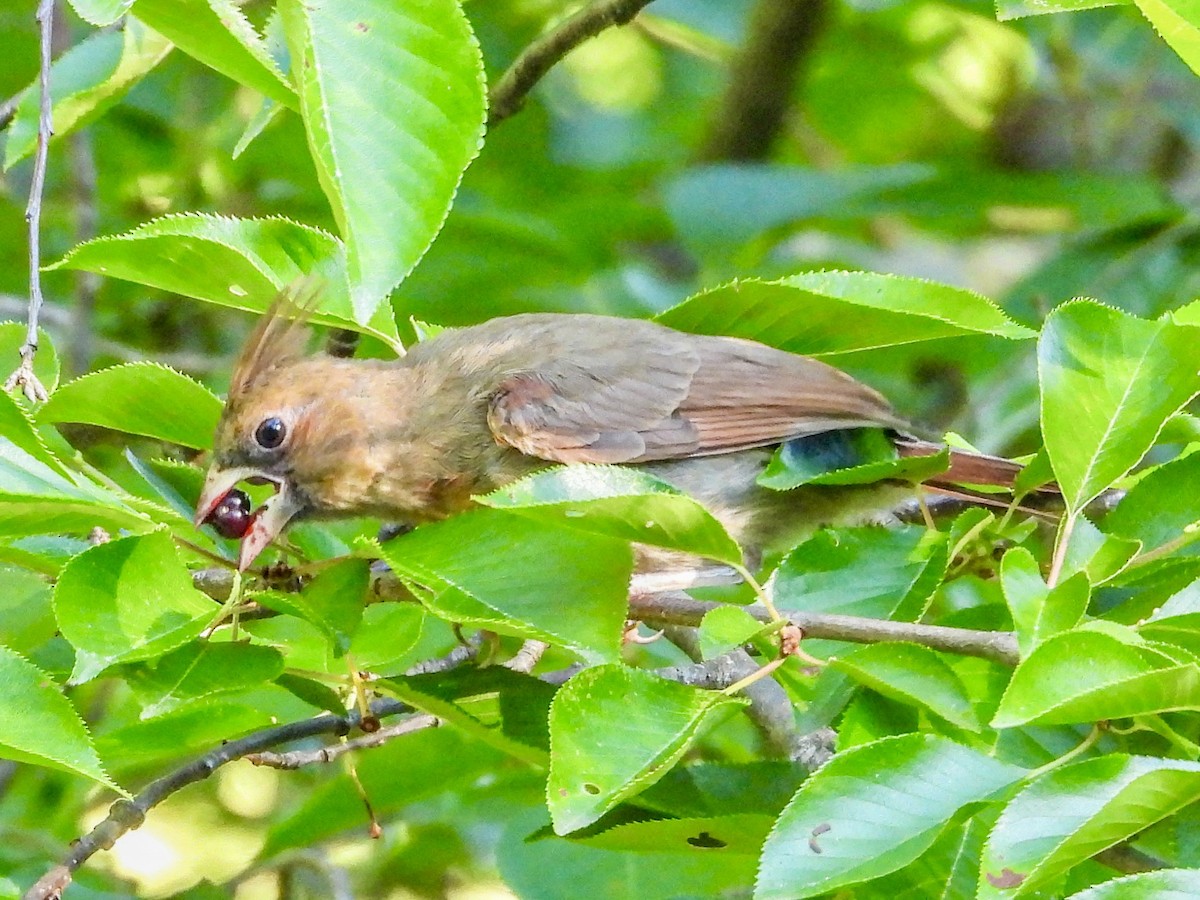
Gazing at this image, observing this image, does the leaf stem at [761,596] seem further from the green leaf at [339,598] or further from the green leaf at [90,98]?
the green leaf at [90,98]

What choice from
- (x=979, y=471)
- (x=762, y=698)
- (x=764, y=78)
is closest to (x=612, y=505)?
(x=762, y=698)

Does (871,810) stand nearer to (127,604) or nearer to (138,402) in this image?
(127,604)

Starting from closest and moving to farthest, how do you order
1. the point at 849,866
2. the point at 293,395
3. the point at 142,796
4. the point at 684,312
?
the point at 849,866
the point at 142,796
the point at 684,312
the point at 293,395

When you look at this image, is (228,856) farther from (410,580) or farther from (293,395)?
(410,580)

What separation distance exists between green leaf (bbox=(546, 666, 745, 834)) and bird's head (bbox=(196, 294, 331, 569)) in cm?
114

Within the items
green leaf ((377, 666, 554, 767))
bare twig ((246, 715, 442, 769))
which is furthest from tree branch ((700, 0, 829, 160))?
green leaf ((377, 666, 554, 767))

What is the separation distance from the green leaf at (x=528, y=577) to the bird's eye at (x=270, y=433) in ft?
3.72

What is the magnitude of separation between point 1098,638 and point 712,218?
3581 mm

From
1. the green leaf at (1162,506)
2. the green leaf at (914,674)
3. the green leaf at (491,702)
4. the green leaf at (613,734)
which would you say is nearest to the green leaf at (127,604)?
the green leaf at (491,702)

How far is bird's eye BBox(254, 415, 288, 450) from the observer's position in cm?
334

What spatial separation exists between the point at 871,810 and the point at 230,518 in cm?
157

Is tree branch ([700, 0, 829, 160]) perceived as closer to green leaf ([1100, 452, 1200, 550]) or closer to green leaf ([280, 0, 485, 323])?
green leaf ([1100, 452, 1200, 550])

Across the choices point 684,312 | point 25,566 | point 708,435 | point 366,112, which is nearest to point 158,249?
point 25,566

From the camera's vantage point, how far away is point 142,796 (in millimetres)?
2482
